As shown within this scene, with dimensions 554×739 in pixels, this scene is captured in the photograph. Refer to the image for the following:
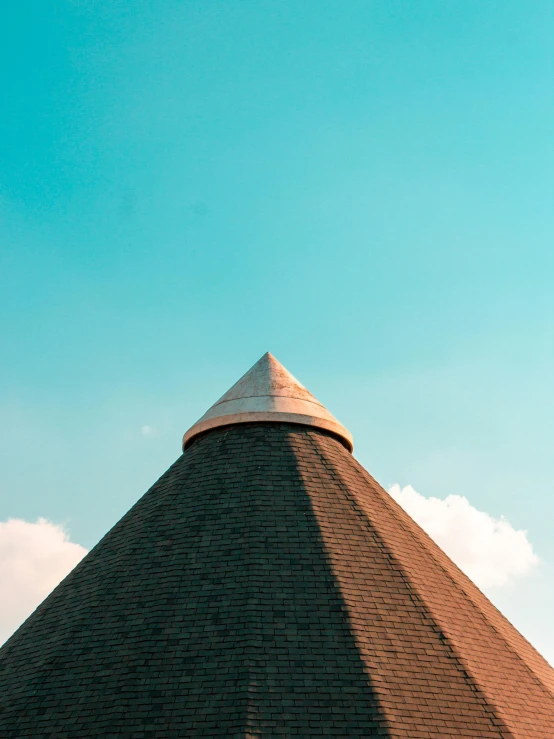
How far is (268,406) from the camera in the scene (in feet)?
67.6

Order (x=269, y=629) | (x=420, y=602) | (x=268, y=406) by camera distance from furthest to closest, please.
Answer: (x=268, y=406), (x=420, y=602), (x=269, y=629)

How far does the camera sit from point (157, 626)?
600 inches

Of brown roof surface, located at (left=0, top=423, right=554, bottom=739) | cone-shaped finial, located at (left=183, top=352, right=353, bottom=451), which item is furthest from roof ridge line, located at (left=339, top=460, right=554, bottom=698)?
Answer: cone-shaped finial, located at (left=183, top=352, right=353, bottom=451)

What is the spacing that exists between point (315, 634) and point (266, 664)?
1.10 m

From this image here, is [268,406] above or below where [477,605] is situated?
above

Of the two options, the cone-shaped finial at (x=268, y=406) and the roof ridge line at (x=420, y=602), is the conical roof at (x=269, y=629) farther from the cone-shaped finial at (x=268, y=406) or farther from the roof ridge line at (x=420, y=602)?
the cone-shaped finial at (x=268, y=406)

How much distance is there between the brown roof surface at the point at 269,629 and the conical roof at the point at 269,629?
0.10 feet

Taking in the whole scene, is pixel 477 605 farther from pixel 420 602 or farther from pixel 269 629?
pixel 269 629

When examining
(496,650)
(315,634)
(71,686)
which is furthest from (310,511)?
(71,686)

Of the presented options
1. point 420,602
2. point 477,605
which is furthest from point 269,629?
point 477,605

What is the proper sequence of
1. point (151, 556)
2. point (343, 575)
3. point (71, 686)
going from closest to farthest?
point (71, 686), point (343, 575), point (151, 556)

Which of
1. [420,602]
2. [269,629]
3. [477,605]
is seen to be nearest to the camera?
[269,629]

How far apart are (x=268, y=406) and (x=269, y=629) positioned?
6.92m

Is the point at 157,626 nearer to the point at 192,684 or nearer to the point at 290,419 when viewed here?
the point at 192,684
